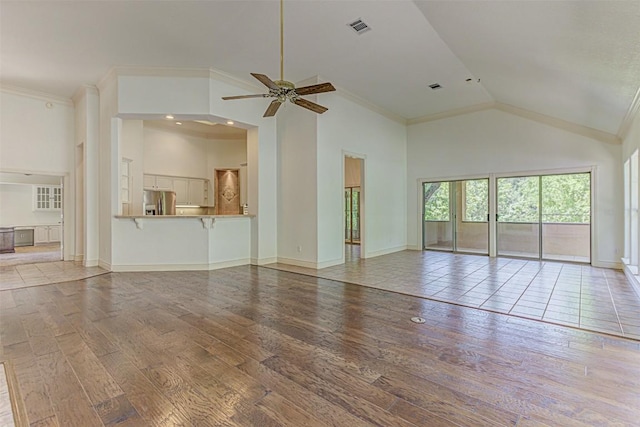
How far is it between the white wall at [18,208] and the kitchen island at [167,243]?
6.84 meters

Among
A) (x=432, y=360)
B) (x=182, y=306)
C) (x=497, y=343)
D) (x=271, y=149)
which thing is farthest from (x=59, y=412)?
(x=271, y=149)

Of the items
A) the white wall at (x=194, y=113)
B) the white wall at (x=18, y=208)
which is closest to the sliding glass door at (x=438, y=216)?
the white wall at (x=194, y=113)

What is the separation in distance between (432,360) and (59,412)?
241 cm

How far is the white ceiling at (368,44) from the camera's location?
318 centimetres

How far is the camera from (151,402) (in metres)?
1.82

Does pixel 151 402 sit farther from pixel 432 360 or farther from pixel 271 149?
pixel 271 149

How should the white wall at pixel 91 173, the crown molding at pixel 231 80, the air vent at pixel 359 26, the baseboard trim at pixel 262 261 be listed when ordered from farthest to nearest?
the baseboard trim at pixel 262 261 < the white wall at pixel 91 173 < the crown molding at pixel 231 80 < the air vent at pixel 359 26

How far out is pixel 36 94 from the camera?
6.45m

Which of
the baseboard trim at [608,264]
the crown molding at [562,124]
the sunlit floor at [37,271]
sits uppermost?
the crown molding at [562,124]

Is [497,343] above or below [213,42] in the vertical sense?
below

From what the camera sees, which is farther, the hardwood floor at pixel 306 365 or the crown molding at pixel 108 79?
the crown molding at pixel 108 79

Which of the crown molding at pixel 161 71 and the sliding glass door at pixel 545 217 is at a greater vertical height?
the crown molding at pixel 161 71

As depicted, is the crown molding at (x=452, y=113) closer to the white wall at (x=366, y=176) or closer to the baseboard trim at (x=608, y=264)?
the white wall at (x=366, y=176)

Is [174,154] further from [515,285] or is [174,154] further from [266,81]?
[515,285]
